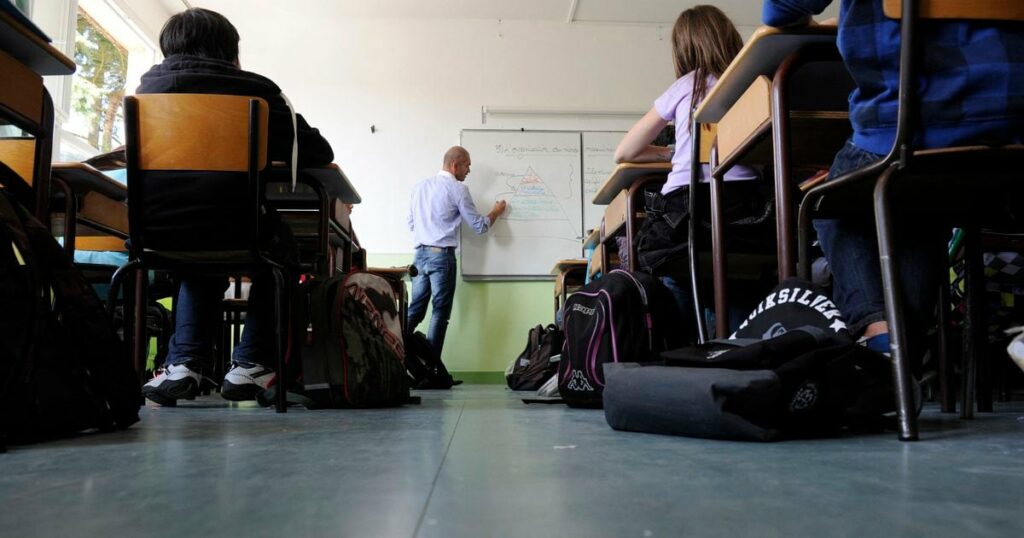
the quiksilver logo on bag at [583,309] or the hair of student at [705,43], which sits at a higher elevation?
the hair of student at [705,43]

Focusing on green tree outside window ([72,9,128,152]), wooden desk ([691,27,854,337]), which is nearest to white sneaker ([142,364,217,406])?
wooden desk ([691,27,854,337])

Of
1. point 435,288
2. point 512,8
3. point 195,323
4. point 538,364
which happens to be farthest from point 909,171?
point 512,8

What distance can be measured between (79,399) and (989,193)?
1545 millimetres

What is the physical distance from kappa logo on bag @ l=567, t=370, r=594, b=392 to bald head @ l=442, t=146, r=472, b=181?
377cm

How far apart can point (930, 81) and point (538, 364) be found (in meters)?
2.85

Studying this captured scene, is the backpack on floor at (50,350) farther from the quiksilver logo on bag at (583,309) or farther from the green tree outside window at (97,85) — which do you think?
the green tree outside window at (97,85)

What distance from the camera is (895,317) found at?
3.67 ft

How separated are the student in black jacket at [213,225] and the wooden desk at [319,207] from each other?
15cm

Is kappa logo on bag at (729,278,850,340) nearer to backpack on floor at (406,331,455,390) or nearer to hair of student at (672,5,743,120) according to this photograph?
hair of student at (672,5,743,120)

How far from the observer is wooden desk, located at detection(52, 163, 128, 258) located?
7.92ft

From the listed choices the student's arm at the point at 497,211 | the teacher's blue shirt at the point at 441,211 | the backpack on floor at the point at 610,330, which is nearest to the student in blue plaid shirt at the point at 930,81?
the backpack on floor at the point at 610,330

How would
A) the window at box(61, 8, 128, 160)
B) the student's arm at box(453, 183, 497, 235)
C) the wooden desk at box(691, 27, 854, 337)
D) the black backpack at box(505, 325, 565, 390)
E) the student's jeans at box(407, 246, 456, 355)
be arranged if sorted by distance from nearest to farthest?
1. the wooden desk at box(691, 27, 854, 337)
2. the black backpack at box(505, 325, 565, 390)
3. the window at box(61, 8, 128, 160)
4. the student's jeans at box(407, 246, 456, 355)
5. the student's arm at box(453, 183, 497, 235)

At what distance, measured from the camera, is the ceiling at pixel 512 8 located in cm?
585

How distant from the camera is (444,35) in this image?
612cm
